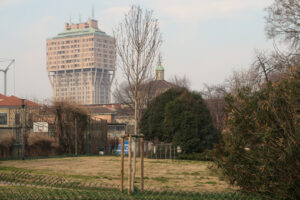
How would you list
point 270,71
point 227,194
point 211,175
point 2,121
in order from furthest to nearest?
1. point 2,121
2. point 270,71
3. point 211,175
4. point 227,194

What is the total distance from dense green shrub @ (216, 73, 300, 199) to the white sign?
16454mm

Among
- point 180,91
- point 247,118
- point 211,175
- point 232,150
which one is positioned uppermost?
point 180,91

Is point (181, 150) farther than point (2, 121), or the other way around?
point (2, 121)

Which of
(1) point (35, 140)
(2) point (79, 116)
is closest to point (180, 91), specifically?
(2) point (79, 116)

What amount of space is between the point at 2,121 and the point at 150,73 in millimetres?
10682

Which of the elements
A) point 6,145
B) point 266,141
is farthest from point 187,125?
point 266,141

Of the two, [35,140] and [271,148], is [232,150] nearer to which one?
[271,148]

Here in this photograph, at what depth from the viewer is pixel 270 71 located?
1032 inches

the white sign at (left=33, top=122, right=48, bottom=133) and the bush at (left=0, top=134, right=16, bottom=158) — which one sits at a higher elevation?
the white sign at (left=33, top=122, right=48, bottom=133)

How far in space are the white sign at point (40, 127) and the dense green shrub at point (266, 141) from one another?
16.5m

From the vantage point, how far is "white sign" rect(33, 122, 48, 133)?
24.4 m

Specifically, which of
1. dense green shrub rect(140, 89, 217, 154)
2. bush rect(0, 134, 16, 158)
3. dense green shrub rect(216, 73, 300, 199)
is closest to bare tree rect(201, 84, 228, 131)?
dense green shrub rect(140, 89, 217, 154)

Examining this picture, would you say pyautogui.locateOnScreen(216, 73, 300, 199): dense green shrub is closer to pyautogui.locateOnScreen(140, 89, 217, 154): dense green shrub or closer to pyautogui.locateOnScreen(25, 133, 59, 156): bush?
pyautogui.locateOnScreen(25, 133, 59, 156): bush

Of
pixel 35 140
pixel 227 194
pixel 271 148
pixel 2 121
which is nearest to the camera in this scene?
pixel 271 148
